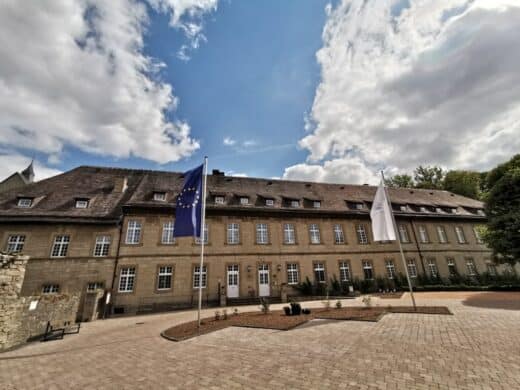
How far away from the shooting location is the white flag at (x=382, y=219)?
1185cm

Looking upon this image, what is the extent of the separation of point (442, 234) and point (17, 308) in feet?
112

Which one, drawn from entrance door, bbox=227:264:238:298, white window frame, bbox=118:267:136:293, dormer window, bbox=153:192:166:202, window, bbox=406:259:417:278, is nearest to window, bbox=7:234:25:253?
white window frame, bbox=118:267:136:293

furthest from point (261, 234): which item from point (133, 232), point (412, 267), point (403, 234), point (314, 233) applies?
point (412, 267)

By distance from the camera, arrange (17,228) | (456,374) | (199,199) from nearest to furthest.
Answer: (456,374) < (199,199) < (17,228)

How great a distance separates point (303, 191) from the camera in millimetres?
25703

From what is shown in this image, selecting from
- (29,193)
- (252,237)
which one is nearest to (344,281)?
(252,237)

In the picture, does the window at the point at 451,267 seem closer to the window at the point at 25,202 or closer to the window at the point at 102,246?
the window at the point at 102,246

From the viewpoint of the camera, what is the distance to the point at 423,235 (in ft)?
81.2

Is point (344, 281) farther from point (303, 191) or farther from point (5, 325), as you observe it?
point (5, 325)

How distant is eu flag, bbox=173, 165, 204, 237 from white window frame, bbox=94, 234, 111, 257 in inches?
401

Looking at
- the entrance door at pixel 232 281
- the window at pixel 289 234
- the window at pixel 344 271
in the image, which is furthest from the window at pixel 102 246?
the window at pixel 344 271

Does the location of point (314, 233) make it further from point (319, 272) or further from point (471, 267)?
point (471, 267)

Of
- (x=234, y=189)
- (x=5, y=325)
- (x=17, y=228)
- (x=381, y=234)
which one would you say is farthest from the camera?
(x=234, y=189)

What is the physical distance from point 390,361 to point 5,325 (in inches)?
499
